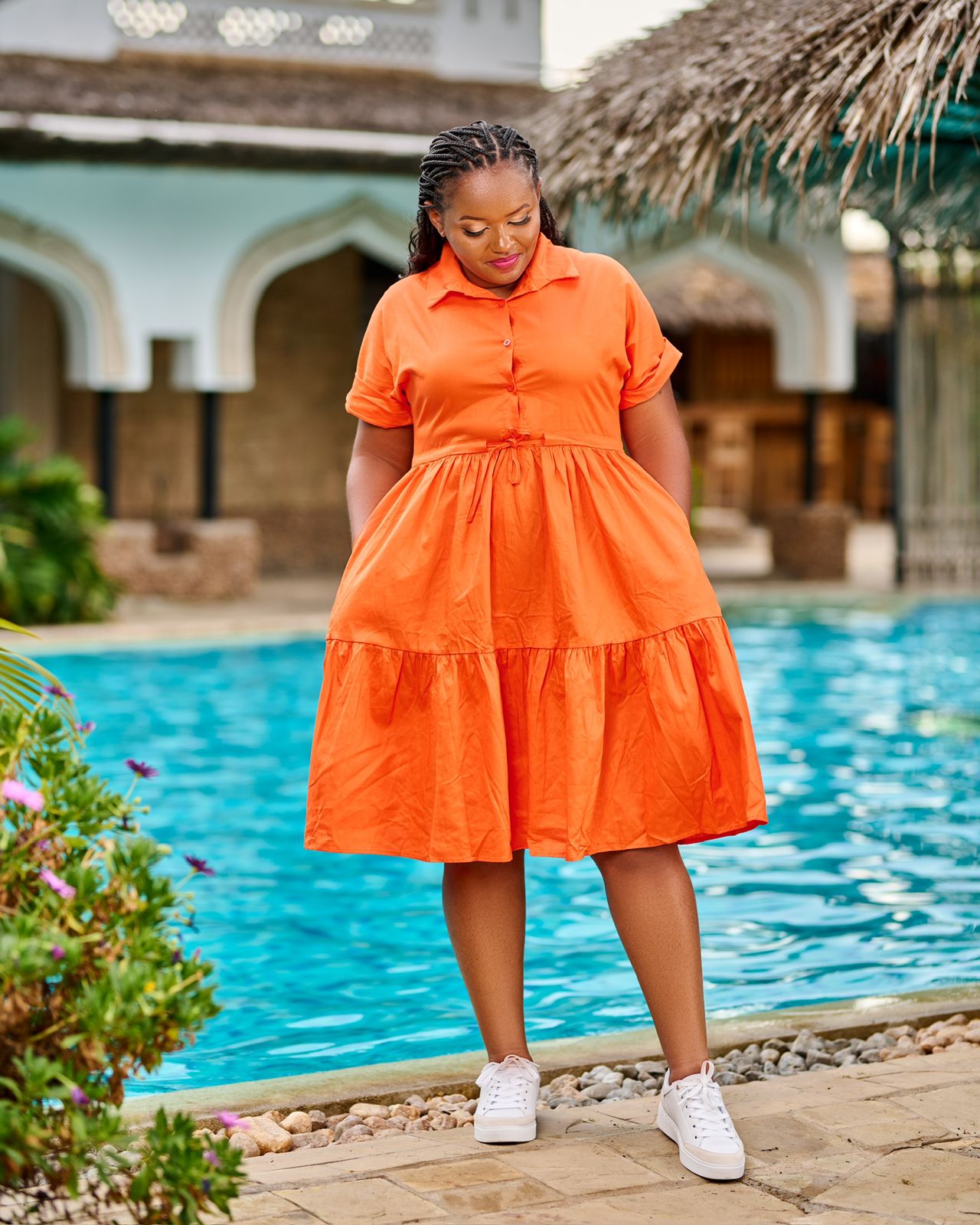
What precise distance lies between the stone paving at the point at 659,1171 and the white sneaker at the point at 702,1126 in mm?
24

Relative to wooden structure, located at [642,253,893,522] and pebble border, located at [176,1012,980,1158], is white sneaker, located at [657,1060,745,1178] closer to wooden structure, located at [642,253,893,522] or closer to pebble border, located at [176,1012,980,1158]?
pebble border, located at [176,1012,980,1158]

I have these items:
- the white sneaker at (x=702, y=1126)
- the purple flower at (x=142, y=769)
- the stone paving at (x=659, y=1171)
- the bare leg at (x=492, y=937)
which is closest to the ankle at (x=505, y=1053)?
the bare leg at (x=492, y=937)

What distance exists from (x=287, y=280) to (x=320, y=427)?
1.37 m

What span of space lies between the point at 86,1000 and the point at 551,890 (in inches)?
143

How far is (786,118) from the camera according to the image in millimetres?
5684

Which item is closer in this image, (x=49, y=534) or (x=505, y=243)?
(x=505, y=243)

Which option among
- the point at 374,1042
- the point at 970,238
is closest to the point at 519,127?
the point at 970,238

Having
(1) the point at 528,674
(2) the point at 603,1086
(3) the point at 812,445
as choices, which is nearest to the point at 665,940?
(1) the point at 528,674

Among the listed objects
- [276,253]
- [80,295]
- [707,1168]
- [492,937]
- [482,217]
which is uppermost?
[276,253]

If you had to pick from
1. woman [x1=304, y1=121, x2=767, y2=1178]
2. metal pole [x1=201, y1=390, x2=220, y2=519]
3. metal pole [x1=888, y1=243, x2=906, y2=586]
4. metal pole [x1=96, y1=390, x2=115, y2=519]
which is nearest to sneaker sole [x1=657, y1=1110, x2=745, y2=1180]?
woman [x1=304, y1=121, x2=767, y2=1178]

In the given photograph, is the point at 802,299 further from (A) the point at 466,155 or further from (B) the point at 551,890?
(A) the point at 466,155

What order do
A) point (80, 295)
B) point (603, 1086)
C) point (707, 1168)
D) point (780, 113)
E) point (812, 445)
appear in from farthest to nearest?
point (812, 445) → point (80, 295) → point (780, 113) → point (603, 1086) → point (707, 1168)

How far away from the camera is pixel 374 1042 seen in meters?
4.12

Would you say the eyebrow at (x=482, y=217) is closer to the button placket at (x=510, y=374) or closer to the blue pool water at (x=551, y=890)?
the button placket at (x=510, y=374)
